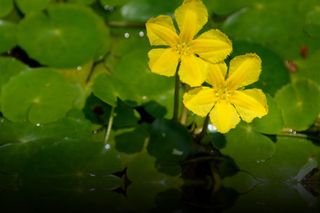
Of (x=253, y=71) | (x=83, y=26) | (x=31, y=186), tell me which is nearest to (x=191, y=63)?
(x=253, y=71)

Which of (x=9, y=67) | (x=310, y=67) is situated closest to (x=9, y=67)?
(x=9, y=67)

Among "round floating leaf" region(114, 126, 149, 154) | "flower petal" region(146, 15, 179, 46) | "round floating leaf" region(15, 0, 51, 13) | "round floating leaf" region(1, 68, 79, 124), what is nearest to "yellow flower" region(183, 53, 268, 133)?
"flower petal" region(146, 15, 179, 46)

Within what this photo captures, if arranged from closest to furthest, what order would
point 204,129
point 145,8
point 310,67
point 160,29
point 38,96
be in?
point 160,29 < point 204,129 < point 38,96 < point 310,67 < point 145,8

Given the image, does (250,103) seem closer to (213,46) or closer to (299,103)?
(213,46)

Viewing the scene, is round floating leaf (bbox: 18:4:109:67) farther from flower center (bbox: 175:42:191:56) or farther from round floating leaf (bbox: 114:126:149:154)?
flower center (bbox: 175:42:191:56)

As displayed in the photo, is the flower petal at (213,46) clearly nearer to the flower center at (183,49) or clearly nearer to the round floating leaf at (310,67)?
the flower center at (183,49)

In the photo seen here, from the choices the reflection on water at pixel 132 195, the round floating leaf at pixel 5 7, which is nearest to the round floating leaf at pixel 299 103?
the reflection on water at pixel 132 195
